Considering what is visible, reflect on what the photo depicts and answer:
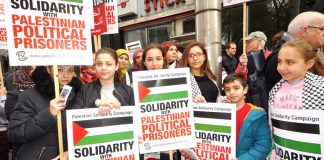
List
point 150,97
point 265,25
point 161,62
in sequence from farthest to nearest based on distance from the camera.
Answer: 1. point 265,25
2. point 161,62
3. point 150,97

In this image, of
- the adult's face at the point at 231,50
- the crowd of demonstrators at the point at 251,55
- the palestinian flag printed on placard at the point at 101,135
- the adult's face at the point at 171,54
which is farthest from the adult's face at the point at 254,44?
the palestinian flag printed on placard at the point at 101,135

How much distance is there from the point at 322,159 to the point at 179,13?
8583 millimetres

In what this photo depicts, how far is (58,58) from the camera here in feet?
7.20

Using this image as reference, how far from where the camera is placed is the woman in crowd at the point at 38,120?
2066 millimetres

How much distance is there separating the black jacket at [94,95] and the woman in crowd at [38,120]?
0.07m

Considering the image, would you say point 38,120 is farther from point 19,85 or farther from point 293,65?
point 293,65

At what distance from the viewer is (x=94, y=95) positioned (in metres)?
2.38

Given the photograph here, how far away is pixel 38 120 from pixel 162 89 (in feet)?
3.11

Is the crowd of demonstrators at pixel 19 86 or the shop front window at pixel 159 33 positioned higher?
the shop front window at pixel 159 33

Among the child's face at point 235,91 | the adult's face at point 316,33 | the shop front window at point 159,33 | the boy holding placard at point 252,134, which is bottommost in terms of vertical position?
the boy holding placard at point 252,134

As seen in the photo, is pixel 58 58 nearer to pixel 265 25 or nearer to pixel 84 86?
pixel 84 86

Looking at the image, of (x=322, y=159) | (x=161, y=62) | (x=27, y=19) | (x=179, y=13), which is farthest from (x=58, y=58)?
(x=179, y=13)

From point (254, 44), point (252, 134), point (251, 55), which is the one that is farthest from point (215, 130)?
point (254, 44)

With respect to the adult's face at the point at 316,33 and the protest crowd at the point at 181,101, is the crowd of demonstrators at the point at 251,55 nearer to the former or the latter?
the protest crowd at the point at 181,101
